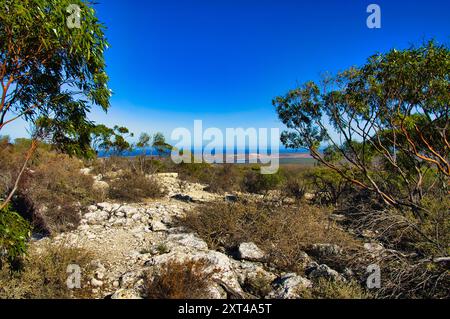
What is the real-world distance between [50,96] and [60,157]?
32.9 feet

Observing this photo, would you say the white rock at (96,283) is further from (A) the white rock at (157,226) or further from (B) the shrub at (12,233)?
(A) the white rock at (157,226)

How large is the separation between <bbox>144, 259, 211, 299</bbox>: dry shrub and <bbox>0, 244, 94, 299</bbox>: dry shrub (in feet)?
3.47

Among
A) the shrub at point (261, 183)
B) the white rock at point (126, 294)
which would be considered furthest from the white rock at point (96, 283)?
the shrub at point (261, 183)

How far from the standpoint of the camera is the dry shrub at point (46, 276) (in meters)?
3.55

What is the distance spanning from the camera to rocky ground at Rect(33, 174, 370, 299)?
12.8 feet

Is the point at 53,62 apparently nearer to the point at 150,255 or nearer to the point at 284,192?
the point at 150,255

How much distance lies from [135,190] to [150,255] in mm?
5197

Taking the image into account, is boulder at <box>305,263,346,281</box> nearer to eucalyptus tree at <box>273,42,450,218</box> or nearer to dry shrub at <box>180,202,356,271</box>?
dry shrub at <box>180,202,356,271</box>

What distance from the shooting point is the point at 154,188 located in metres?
10.4

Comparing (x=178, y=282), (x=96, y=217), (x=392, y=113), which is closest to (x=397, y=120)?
(x=392, y=113)

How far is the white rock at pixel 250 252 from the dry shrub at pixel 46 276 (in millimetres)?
2655
